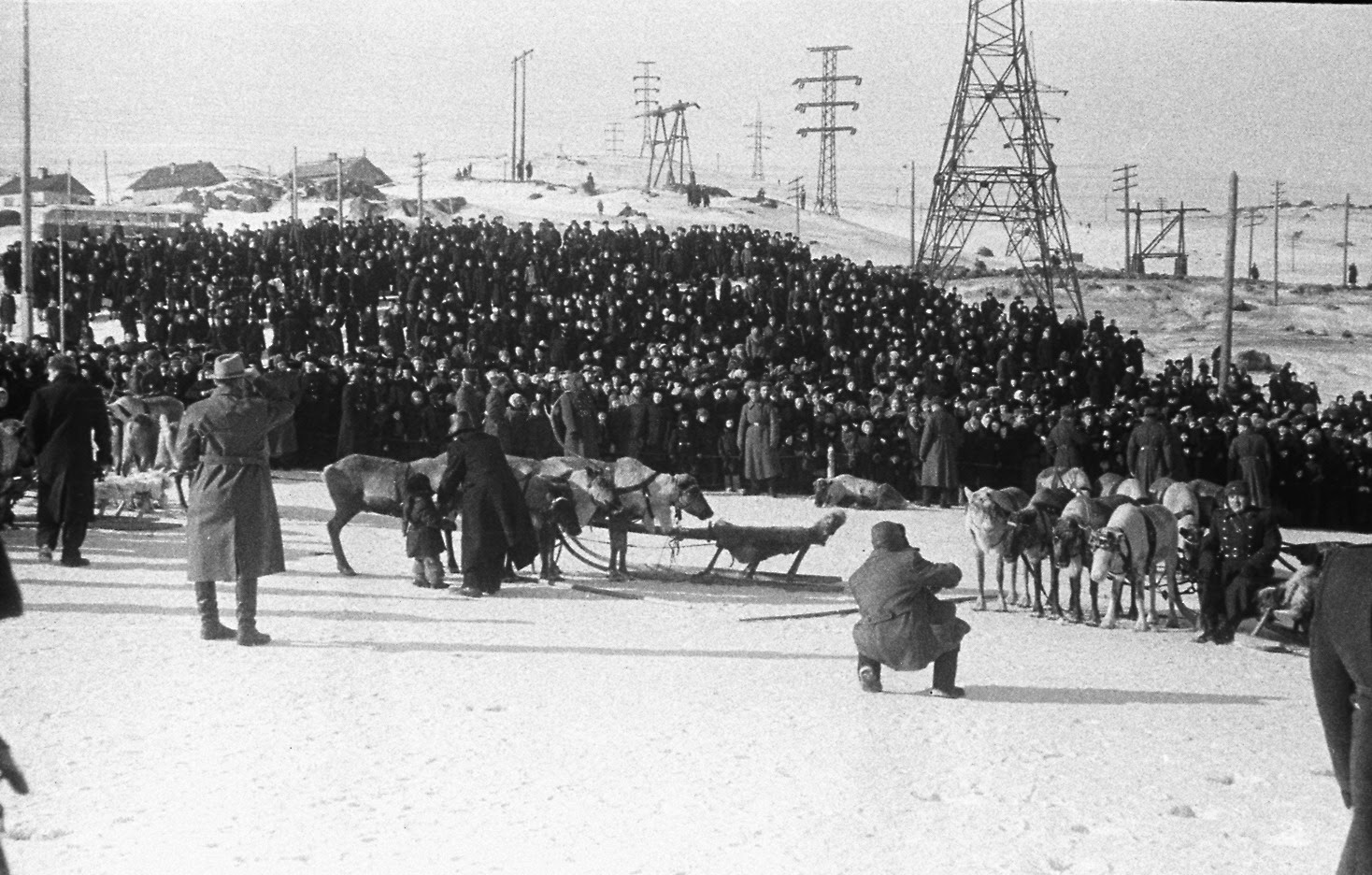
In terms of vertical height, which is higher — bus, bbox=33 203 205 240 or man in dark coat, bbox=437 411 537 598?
bus, bbox=33 203 205 240

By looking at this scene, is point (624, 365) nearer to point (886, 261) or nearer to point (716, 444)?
point (716, 444)

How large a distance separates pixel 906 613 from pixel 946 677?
0.29 meters

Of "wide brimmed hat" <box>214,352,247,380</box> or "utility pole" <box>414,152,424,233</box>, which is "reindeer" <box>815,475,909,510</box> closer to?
"utility pole" <box>414,152,424,233</box>

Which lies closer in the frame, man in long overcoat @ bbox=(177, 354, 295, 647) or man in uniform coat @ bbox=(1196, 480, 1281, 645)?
man in long overcoat @ bbox=(177, 354, 295, 647)

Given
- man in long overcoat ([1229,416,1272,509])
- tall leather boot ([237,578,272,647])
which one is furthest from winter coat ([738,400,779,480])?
tall leather boot ([237,578,272,647])

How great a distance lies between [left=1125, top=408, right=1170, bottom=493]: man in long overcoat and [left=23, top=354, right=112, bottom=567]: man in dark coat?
23.7ft

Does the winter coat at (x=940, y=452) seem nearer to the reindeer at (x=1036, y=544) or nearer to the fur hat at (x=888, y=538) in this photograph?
the reindeer at (x=1036, y=544)

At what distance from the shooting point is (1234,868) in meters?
3.93

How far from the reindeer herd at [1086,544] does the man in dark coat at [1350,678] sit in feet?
16.5

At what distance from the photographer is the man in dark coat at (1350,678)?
2.75m

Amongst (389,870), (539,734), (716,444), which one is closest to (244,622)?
(539,734)

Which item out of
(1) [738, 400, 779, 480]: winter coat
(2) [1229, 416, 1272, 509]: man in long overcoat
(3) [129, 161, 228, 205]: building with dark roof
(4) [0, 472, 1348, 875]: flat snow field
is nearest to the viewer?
(4) [0, 472, 1348, 875]: flat snow field

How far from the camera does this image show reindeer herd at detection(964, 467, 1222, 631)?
7.84 m

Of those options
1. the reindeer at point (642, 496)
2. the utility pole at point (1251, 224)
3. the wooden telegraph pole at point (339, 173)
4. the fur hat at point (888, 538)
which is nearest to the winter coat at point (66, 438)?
the wooden telegraph pole at point (339, 173)
